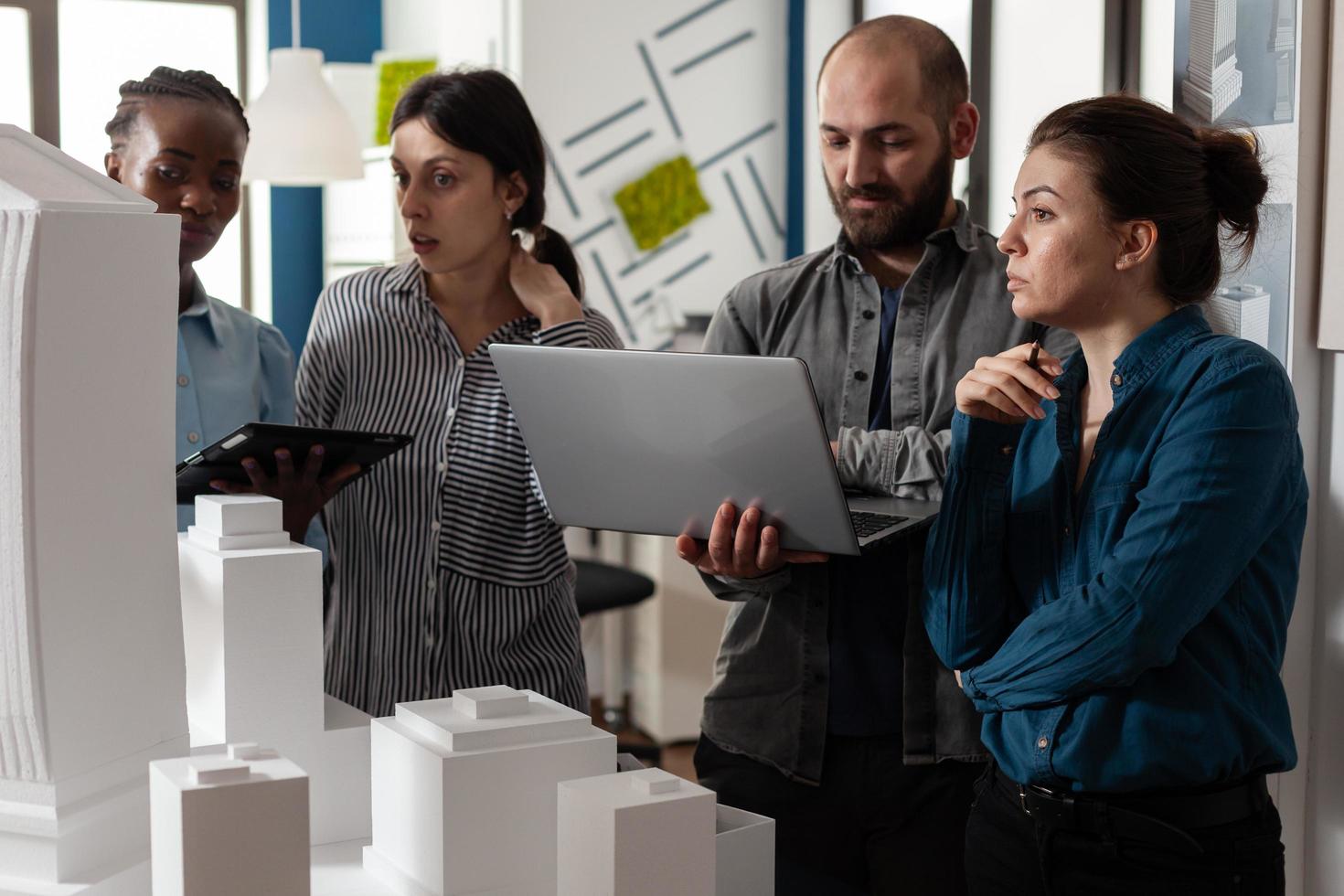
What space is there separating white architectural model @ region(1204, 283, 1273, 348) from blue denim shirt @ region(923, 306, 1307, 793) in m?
0.71

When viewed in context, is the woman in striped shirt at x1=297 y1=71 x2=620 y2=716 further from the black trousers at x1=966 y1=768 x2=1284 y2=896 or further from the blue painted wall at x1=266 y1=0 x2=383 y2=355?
the blue painted wall at x1=266 y1=0 x2=383 y2=355

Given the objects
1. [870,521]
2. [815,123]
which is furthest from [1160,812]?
[815,123]

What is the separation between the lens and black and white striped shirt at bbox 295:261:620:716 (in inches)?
71.8

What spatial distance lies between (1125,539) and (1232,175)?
0.39m

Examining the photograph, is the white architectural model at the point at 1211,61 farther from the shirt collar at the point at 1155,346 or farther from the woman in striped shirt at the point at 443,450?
the woman in striped shirt at the point at 443,450

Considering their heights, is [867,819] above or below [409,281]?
below

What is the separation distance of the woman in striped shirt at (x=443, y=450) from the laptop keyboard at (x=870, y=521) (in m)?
0.54

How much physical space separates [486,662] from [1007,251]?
89cm

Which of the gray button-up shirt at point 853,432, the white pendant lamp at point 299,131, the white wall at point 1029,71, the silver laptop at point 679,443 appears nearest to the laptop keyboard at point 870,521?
the silver laptop at point 679,443

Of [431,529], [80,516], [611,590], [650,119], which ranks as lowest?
[611,590]

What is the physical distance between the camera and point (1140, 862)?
4.04 feet

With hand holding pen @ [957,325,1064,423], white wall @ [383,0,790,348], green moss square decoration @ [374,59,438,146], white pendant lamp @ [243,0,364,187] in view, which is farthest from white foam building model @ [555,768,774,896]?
green moss square decoration @ [374,59,438,146]

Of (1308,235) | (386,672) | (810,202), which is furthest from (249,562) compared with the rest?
(810,202)

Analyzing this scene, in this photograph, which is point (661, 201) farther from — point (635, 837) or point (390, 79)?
point (635, 837)
